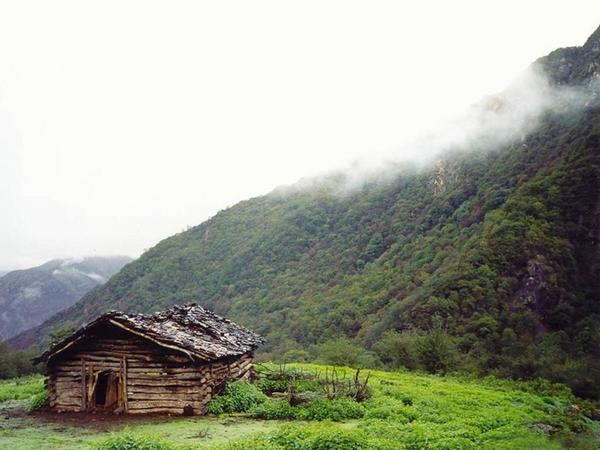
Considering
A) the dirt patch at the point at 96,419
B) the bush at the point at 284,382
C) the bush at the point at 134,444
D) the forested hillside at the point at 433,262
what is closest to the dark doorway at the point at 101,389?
the dirt patch at the point at 96,419

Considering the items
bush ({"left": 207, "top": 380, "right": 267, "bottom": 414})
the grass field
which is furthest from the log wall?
the grass field

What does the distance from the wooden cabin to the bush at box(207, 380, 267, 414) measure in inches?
15.2

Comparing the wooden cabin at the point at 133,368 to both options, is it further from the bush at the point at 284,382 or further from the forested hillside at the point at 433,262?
the forested hillside at the point at 433,262

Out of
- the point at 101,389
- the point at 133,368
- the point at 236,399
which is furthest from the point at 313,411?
the point at 101,389

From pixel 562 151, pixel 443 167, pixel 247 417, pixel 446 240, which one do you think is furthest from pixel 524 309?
pixel 443 167

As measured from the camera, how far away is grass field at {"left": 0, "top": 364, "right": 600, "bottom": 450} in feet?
55.5

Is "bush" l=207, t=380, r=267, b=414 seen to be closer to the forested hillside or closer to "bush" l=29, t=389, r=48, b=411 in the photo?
"bush" l=29, t=389, r=48, b=411

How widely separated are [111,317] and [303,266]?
130m

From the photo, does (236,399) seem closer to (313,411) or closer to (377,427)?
(313,411)

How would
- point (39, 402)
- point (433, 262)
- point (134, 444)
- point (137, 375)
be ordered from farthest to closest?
point (433, 262) < point (39, 402) < point (137, 375) < point (134, 444)

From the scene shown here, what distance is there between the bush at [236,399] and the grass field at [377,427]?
0.94m

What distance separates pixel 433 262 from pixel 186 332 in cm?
9086

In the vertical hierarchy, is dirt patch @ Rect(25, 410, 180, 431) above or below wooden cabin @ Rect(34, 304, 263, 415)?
below

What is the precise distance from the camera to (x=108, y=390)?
24.3 meters
